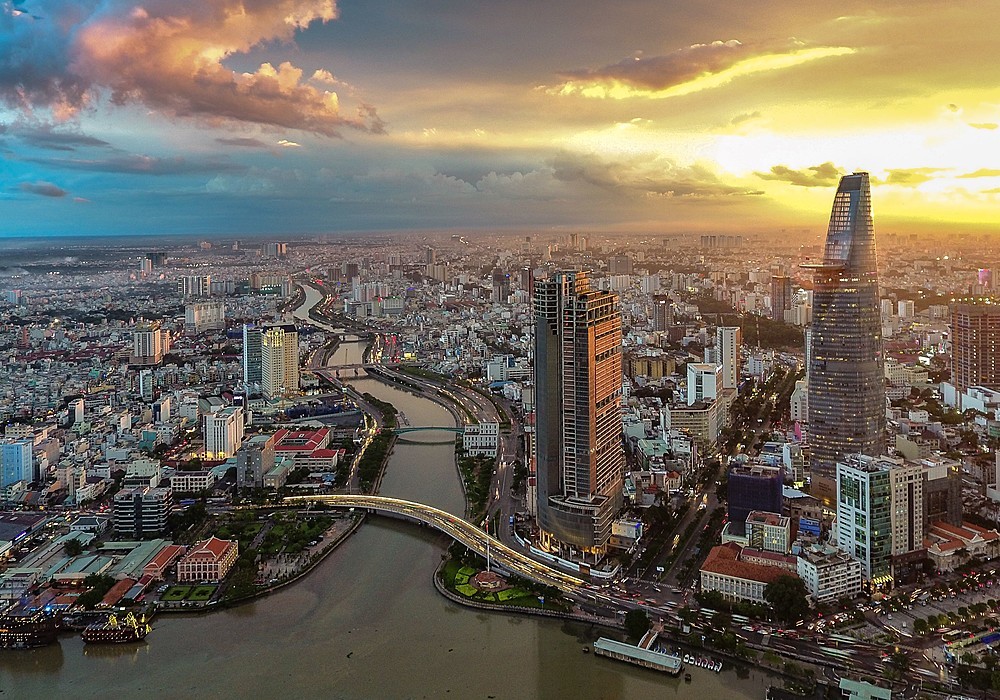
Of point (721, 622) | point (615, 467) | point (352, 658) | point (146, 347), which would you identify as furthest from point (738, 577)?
point (146, 347)

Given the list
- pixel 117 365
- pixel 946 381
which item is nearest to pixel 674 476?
pixel 946 381

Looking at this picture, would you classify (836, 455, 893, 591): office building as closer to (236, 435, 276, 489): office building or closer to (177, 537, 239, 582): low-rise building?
(177, 537, 239, 582): low-rise building

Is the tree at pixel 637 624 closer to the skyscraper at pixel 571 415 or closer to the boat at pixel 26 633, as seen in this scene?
the skyscraper at pixel 571 415

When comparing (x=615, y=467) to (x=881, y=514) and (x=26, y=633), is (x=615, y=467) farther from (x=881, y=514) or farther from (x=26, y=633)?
(x=26, y=633)

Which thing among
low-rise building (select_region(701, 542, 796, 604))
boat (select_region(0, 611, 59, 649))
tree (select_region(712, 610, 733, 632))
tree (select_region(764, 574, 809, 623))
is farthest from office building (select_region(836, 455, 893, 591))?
boat (select_region(0, 611, 59, 649))

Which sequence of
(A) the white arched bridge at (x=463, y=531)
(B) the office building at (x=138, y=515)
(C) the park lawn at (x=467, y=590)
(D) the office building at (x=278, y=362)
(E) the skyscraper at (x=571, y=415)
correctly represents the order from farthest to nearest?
(D) the office building at (x=278, y=362), (B) the office building at (x=138, y=515), (E) the skyscraper at (x=571, y=415), (A) the white arched bridge at (x=463, y=531), (C) the park lawn at (x=467, y=590)

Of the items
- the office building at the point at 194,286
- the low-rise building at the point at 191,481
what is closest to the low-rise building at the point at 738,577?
the low-rise building at the point at 191,481

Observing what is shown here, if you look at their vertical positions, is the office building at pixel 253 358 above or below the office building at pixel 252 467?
above
